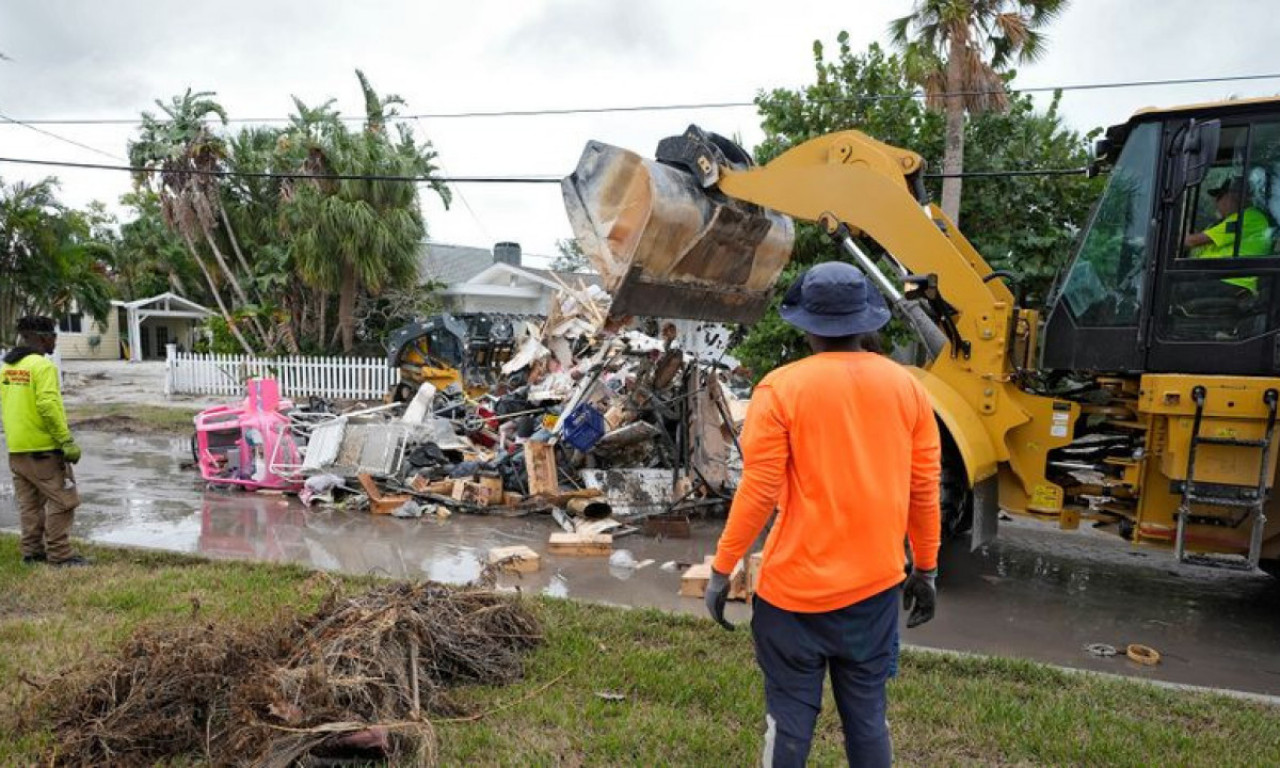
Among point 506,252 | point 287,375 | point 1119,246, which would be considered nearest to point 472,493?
point 1119,246

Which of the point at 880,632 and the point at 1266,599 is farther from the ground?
the point at 880,632

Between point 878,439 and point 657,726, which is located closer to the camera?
point 878,439

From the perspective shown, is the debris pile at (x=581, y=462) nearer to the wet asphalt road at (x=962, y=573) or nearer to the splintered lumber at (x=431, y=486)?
the splintered lumber at (x=431, y=486)

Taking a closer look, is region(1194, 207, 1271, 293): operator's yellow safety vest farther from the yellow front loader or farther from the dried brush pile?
the dried brush pile

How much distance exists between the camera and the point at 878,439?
262 centimetres

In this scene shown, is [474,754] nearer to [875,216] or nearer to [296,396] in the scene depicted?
[875,216]

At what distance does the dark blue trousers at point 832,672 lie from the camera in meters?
2.64

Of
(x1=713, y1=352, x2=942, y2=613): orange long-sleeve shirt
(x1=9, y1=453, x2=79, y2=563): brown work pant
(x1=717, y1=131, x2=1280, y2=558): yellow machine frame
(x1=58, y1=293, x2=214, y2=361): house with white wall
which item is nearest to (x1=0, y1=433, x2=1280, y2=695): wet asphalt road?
(x1=717, y1=131, x2=1280, y2=558): yellow machine frame

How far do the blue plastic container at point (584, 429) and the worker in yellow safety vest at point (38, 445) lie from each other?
4390mm

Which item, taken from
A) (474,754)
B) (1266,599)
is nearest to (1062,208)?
(1266,599)

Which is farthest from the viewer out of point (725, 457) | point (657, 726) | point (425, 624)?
point (725, 457)

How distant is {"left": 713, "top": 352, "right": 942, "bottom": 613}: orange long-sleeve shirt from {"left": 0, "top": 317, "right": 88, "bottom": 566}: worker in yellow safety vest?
18.5ft

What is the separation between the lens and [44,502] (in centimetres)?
614

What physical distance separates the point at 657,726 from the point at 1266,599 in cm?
535
